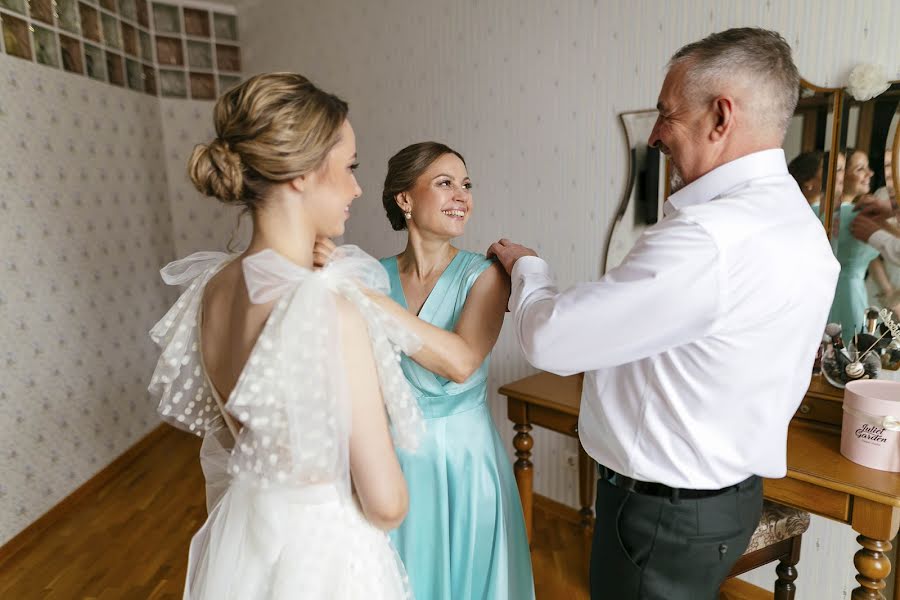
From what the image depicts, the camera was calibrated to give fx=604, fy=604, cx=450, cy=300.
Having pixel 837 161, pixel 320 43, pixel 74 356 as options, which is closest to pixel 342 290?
pixel 837 161

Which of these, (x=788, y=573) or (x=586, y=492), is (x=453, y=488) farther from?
(x=586, y=492)

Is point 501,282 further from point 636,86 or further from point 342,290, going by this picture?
point 636,86

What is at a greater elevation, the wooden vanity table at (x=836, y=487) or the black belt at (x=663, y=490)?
the black belt at (x=663, y=490)

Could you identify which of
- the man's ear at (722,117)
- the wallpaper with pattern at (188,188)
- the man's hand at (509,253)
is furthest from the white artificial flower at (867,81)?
the wallpaper with pattern at (188,188)

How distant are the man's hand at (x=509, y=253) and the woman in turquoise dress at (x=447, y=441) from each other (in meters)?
0.06

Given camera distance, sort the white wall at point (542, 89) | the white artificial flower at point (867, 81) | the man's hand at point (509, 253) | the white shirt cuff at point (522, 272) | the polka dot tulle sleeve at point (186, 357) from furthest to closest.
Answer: the white wall at point (542, 89)
the white artificial flower at point (867, 81)
the man's hand at point (509, 253)
the white shirt cuff at point (522, 272)
the polka dot tulle sleeve at point (186, 357)

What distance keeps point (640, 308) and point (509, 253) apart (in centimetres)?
50

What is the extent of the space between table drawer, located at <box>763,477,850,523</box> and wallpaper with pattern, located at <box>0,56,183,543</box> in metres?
3.06

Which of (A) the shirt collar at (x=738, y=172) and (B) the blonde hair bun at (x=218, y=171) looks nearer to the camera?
(B) the blonde hair bun at (x=218, y=171)

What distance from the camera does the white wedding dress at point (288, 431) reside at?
0.90 m

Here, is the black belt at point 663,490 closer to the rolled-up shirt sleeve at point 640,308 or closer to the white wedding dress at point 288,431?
the rolled-up shirt sleeve at point 640,308

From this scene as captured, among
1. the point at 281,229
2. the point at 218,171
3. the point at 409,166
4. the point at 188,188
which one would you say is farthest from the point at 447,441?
the point at 188,188

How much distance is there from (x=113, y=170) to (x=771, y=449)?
3.72m

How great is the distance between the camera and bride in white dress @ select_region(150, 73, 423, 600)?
0.91 meters
